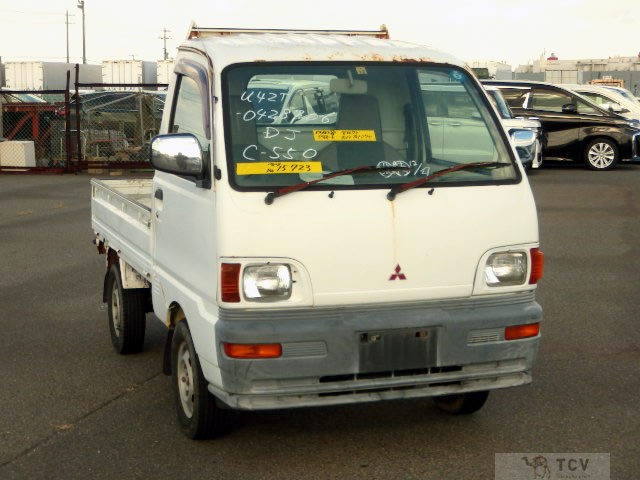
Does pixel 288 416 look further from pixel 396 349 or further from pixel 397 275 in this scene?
pixel 397 275

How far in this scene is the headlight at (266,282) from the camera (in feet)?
16.2

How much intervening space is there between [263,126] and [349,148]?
1.44 ft

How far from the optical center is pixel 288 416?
19.6ft

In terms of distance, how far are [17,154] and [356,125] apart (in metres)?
20.4

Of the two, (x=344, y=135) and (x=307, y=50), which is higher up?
(x=307, y=50)

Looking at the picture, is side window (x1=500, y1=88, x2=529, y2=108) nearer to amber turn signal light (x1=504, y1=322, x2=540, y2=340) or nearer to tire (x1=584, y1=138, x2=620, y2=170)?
tire (x1=584, y1=138, x2=620, y2=170)


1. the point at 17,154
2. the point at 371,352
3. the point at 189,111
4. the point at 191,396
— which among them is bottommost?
the point at 191,396

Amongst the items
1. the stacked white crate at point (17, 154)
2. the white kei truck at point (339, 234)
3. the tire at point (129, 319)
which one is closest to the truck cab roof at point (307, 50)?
the white kei truck at point (339, 234)

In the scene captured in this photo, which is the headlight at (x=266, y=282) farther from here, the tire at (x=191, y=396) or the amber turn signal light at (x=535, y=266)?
the amber turn signal light at (x=535, y=266)

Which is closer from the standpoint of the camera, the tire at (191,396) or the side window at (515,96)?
the tire at (191,396)

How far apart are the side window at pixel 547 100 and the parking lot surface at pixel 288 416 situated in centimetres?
1489

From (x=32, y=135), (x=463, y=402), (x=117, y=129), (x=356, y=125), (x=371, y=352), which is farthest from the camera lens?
(x=32, y=135)

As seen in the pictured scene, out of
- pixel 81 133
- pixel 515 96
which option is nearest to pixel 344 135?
pixel 515 96

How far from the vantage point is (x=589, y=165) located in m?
24.9
